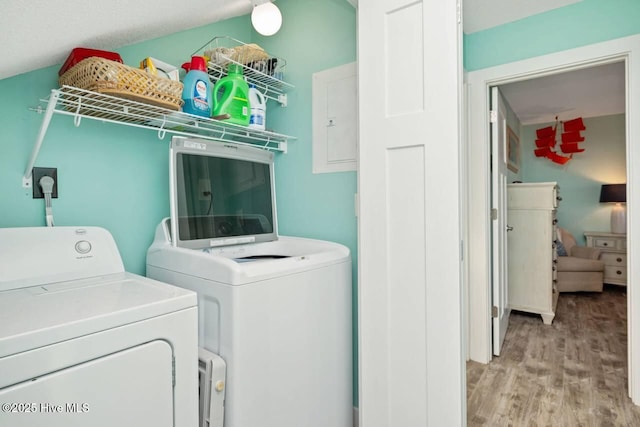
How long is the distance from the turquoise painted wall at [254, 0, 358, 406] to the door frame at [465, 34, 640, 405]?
4.29 feet

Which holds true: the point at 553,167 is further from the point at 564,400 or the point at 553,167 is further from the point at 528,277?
the point at 564,400

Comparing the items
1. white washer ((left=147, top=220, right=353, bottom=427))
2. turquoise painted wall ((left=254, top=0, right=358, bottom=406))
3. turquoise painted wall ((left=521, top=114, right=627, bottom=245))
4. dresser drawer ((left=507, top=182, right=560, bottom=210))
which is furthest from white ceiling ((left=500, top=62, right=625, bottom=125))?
white washer ((left=147, top=220, right=353, bottom=427))

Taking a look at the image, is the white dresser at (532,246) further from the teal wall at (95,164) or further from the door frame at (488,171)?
the teal wall at (95,164)

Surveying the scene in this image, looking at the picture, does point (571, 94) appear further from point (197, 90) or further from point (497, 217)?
point (197, 90)

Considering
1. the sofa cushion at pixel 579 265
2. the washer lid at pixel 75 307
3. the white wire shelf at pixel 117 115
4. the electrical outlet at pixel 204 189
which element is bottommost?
the sofa cushion at pixel 579 265

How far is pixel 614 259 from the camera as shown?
491cm

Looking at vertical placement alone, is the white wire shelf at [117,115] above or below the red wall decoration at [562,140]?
below

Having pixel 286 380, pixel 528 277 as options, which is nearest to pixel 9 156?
pixel 286 380

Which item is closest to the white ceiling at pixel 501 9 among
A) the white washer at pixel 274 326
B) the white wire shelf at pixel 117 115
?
the white wire shelf at pixel 117 115

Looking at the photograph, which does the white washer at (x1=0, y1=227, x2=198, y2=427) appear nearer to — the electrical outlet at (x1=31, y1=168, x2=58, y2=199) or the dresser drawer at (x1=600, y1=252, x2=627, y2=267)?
the electrical outlet at (x1=31, y1=168, x2=58, y2=199)

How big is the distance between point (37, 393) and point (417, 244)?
1.19 meters

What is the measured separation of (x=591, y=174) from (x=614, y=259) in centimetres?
133

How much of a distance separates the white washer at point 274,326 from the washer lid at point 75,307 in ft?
0.55

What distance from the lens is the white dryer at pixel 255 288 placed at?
118 cm
